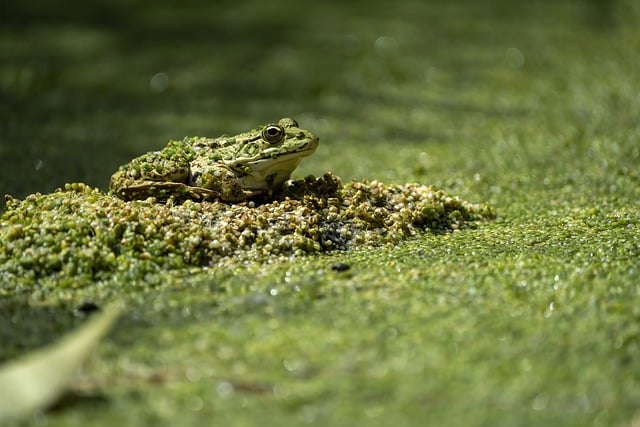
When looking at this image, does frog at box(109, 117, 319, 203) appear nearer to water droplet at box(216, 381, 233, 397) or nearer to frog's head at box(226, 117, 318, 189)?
frog's head at box(226, 117, 318, 189)

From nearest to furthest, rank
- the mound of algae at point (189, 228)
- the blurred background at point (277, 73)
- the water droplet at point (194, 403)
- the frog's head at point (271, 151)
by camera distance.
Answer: the water droplet at point (194, 403) < the mound of algae at point (189, 228) < the frog's head at point (271, 151) < the blurred background at point (277, 73)

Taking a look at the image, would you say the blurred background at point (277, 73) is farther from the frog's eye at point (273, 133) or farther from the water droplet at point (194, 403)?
the water droplet at point (194, 403)

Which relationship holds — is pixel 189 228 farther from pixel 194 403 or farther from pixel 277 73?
pixel 277 73

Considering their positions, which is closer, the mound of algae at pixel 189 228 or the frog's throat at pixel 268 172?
the mound of algae at pixel 189 228

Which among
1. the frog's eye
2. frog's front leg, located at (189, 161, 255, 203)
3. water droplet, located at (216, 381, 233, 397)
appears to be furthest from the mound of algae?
water droplet, located at (216, 381, 233, 397)

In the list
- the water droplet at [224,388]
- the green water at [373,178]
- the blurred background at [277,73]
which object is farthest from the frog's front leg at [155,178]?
the water droplet at [224,388]

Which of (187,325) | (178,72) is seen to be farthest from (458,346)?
(178,72)

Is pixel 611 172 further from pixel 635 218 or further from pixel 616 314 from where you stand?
pixel 616 314
